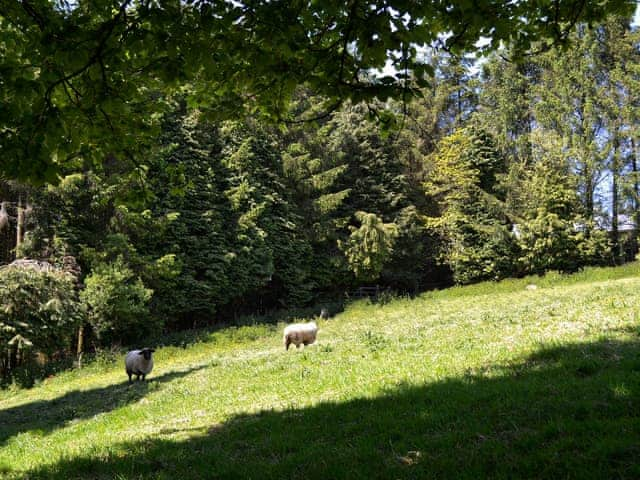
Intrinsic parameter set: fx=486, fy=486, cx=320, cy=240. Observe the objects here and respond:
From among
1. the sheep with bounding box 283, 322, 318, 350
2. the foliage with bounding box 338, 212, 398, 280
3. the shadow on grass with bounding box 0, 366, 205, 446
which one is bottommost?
the shadow on grass with bounding box 0, 366, 205, 446

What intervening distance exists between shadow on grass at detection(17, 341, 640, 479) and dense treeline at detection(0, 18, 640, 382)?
56.0ft

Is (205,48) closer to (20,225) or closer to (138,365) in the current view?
(138,365)

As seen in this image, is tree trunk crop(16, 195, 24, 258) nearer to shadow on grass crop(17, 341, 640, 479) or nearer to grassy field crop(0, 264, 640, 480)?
grassy field crop(0, 264, 640, 480)

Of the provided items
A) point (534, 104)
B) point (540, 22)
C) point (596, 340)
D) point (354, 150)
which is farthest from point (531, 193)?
point (540, 22)

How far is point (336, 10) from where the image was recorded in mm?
5082

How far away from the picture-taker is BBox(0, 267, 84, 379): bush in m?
19.5

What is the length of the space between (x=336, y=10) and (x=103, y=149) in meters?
3.44

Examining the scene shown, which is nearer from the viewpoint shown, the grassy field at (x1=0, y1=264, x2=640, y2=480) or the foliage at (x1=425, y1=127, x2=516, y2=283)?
the grassy field at (x1=0, y1=264, x2=640, y2=480)

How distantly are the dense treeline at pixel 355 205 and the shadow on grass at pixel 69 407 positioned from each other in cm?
620

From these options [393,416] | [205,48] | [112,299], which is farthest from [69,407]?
[205,48]

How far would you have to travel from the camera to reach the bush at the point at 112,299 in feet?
78.9

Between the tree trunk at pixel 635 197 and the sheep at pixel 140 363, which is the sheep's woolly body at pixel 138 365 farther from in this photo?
the tree trunk at pixel 635 197

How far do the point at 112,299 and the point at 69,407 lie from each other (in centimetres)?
1158

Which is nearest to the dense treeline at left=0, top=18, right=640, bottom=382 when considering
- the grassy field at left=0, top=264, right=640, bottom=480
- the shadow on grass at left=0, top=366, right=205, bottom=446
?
the shadow on grass at left=0, top=366, right=205, bottom=446
